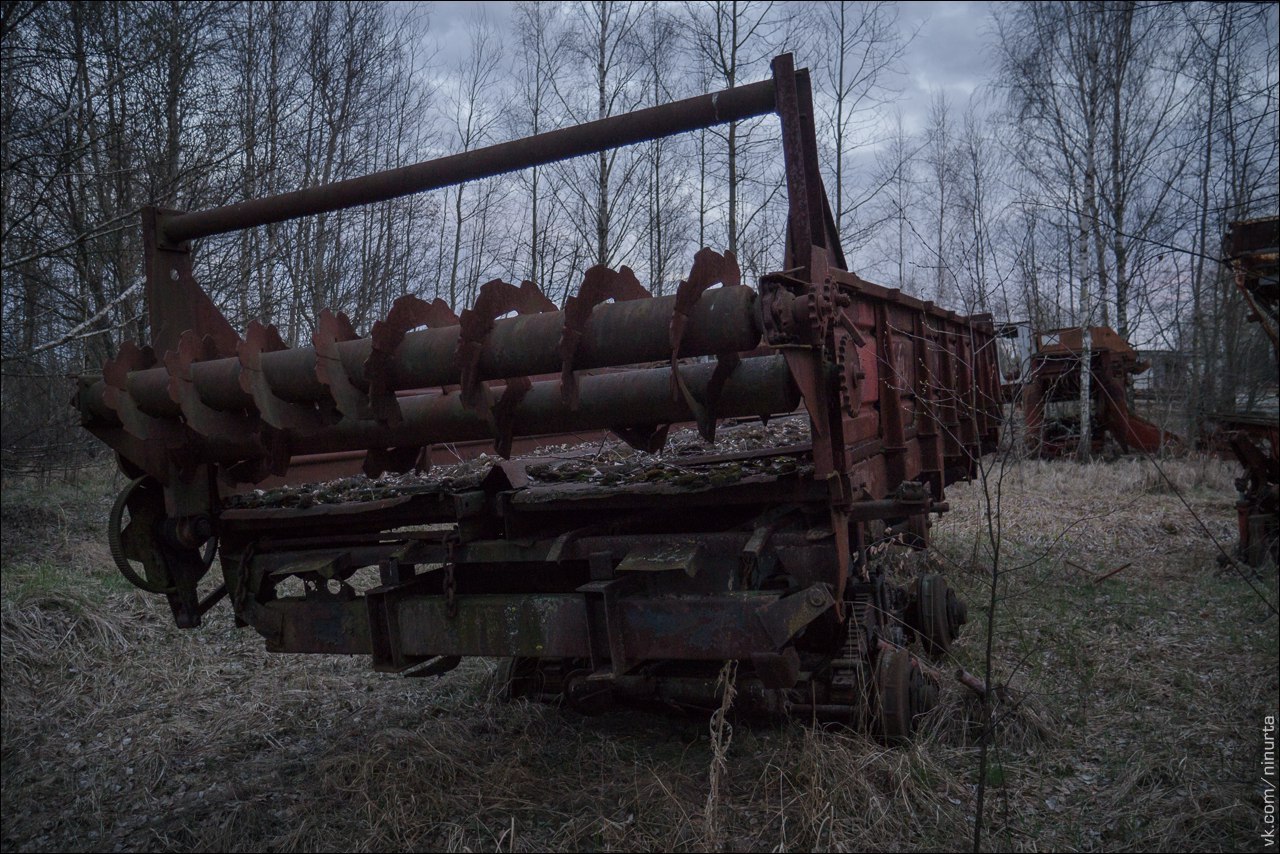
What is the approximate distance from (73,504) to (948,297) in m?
9.92

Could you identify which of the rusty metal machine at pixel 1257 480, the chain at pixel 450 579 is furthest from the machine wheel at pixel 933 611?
the rusty metal machine at pixel 1257 480

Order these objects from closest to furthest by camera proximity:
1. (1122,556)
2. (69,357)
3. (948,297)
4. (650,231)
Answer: (948,297) → (1122,556) → (69,357) → (650,231)

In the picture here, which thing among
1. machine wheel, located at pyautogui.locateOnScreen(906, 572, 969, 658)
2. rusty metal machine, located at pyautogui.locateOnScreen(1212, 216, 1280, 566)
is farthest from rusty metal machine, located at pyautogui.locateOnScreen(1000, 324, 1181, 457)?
machine wheel, located at pyautogui.locateOnScreen(906, 572, 969, 658)

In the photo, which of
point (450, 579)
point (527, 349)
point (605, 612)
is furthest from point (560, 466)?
point (527, 349)

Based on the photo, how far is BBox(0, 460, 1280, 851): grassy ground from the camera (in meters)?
3.19

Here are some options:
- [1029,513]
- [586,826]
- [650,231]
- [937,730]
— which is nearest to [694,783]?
[586,826]

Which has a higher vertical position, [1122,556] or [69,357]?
[69,357]

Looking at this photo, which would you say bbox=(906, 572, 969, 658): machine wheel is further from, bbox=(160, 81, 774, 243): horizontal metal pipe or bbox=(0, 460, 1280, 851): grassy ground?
bbox=(160, 81, 774, 243): horizontal metal pipe

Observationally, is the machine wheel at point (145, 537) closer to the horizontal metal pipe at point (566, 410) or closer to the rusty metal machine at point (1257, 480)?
the horizontal metal pipe at point (566, 410)

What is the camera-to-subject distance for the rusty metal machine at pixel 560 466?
2.62 metres

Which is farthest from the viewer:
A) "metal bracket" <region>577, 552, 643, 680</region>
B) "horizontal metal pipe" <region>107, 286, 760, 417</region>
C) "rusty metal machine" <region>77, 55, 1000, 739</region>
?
"metal bracket" <region>577, 552, 643, 680</region>

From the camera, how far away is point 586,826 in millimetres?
3213

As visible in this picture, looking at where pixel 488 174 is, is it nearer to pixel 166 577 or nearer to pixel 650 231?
pixel 166 577

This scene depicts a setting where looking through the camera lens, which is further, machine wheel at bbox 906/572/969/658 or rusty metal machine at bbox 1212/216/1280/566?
rusty metal machine at bbox 1212/216/1280/566
